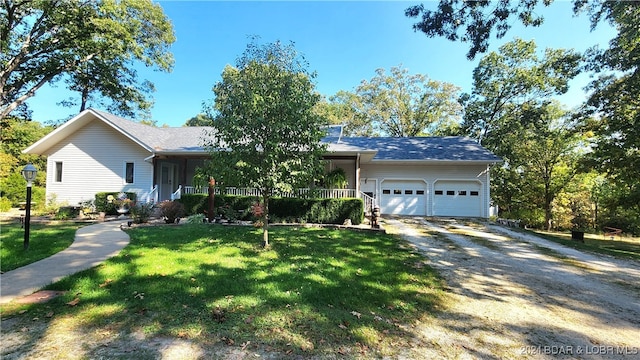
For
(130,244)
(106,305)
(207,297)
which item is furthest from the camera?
(130,244)

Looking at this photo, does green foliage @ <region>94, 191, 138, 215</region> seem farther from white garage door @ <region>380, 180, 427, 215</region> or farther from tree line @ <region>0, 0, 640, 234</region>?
white garage door @ <region>380, 180, 427, 215</region>

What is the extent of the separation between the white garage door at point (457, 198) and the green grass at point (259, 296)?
10722 millimetres

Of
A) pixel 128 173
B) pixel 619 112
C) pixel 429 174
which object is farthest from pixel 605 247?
pixel 128 173

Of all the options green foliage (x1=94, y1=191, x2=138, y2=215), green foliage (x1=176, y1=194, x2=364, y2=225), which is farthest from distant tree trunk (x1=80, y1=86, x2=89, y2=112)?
green foliage (x1=176, y1=194, x2=364, y2=225)

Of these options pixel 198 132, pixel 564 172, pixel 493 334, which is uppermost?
pixel 198 132

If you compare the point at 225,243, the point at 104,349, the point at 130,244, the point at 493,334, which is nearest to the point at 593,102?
the point at 493,334

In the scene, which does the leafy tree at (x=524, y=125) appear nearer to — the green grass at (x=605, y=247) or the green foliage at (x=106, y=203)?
the green grass at (x=605, y=247)

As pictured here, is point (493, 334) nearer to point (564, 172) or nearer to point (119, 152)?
point (119, 152)

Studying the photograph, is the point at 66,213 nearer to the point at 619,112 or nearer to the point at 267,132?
the point at 267,132

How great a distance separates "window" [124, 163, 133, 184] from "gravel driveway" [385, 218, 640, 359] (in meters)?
15.3

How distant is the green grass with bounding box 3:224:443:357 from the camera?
2.88 metres

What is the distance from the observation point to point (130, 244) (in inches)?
267

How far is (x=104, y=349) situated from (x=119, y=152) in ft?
50.1

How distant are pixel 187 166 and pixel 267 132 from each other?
12.2 meters
